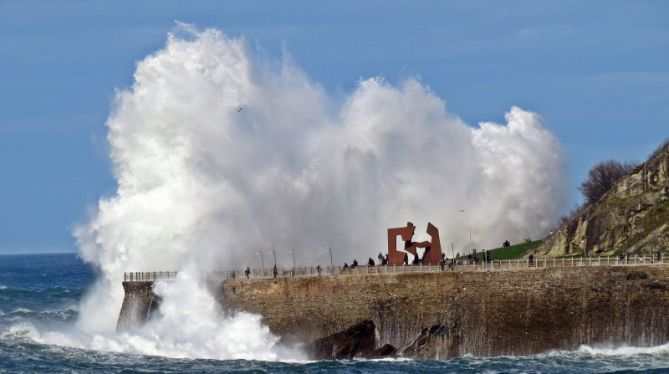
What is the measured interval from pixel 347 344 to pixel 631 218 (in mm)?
20572

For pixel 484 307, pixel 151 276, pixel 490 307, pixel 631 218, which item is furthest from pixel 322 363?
pixel 631 218

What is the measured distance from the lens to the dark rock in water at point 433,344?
91.4 metres

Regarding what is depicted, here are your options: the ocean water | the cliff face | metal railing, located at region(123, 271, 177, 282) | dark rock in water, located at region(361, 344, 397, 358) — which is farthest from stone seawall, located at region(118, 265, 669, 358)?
the cliff face

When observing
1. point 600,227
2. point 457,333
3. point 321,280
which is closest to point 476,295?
point 457,333

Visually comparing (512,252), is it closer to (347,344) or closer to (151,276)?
(151,276)

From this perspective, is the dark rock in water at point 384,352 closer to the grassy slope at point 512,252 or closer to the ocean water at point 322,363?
the ocean water at point 322,363

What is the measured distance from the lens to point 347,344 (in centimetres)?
9338

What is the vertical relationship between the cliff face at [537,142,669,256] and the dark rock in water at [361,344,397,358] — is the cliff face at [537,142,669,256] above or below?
above

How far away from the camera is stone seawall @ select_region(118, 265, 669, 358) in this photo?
8850 centimetres

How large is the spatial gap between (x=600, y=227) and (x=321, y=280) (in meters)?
19.4

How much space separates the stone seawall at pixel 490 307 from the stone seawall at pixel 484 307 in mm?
51

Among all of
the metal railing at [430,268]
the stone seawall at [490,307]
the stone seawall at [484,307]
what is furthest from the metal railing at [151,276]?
the stone seawall at [490,307]

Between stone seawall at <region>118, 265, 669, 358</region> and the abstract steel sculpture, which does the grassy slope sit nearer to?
the abstract steel sculpture

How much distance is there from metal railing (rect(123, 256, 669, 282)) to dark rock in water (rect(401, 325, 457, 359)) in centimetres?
380
